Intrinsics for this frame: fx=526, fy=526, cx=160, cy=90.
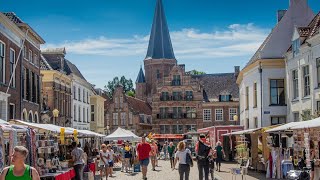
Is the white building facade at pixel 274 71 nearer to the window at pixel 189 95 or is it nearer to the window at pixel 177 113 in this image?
the window at pixel 189 95

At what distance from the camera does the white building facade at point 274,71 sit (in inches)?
1318

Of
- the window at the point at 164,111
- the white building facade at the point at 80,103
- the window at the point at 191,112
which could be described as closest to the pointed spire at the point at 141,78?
the window at the point at 164,111

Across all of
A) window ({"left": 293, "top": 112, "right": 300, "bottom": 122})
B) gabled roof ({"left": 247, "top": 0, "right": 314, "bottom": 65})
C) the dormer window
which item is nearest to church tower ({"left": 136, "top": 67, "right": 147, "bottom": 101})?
gabled roof ({"left": 247, "top": 0, "right": 314, "bottom": 65})

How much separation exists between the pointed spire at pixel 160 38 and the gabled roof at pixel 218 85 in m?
14.3

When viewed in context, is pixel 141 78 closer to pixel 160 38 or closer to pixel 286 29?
pixel 160 38

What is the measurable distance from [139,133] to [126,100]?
5079 mm

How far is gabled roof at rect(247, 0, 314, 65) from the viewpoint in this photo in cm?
3395

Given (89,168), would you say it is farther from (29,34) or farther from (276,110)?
(276,110)

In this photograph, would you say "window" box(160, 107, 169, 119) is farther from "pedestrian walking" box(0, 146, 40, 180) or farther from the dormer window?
"pedestrian walking" box(0, 146, 40, 180)

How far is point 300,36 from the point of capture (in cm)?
2844

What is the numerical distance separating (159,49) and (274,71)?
57.2 metres

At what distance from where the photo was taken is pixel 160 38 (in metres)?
89.7

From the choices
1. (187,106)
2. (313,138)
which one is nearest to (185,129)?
(187,106)

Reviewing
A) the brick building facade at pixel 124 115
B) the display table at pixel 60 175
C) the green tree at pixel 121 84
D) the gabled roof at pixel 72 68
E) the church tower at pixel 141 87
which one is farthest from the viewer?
the green tree at pixel 121 84
